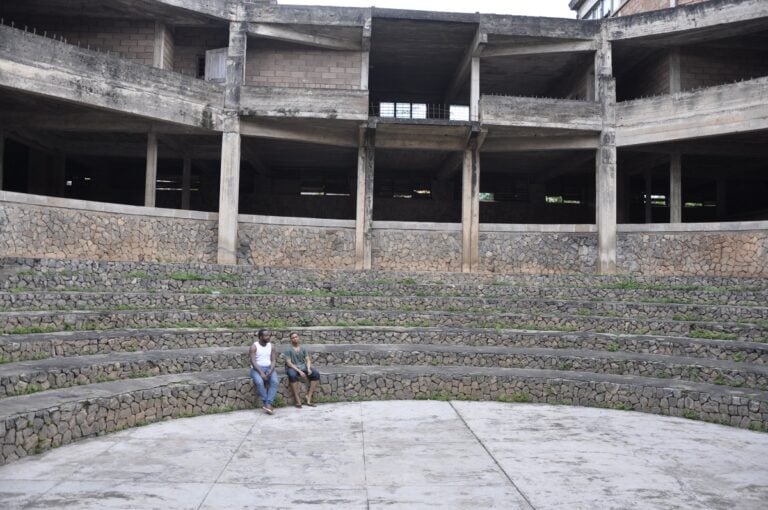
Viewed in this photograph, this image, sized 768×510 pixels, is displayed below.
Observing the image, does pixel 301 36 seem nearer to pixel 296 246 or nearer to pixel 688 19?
pixel 296 246

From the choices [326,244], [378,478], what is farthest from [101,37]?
[378,478]

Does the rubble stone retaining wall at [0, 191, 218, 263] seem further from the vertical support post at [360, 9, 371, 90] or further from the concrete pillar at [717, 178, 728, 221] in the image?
the concrete pillar at [717, 178, 728, 221]

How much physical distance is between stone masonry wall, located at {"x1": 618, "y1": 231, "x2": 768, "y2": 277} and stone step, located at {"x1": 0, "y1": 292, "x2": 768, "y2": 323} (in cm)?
467

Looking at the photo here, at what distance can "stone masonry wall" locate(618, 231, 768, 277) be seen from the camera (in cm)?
1817

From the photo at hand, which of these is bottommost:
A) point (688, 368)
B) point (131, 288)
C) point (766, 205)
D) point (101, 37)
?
point (688, 368)

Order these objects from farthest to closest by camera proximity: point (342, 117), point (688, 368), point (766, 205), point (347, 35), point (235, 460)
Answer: point (766, 205) < point (347, 35) < point (342, 117) < point (688, 368) < point (235, 460)

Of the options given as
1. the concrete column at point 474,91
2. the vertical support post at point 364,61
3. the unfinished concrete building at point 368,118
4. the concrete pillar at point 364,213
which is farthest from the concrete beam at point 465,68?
the concrete pillar at point 364,213

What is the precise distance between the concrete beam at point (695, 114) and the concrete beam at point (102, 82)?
13.0 metres

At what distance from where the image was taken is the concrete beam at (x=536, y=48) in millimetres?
20438

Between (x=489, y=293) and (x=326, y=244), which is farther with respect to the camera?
(x=326, y=244)

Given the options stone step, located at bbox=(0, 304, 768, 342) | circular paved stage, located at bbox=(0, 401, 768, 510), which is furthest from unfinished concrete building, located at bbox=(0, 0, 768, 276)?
circular paved stage, located at bbox=(0, 401, 768, 510)

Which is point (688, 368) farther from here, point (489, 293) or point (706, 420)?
point (489, 293)

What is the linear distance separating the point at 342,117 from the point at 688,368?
1199cm

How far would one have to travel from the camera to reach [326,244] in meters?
20.1
